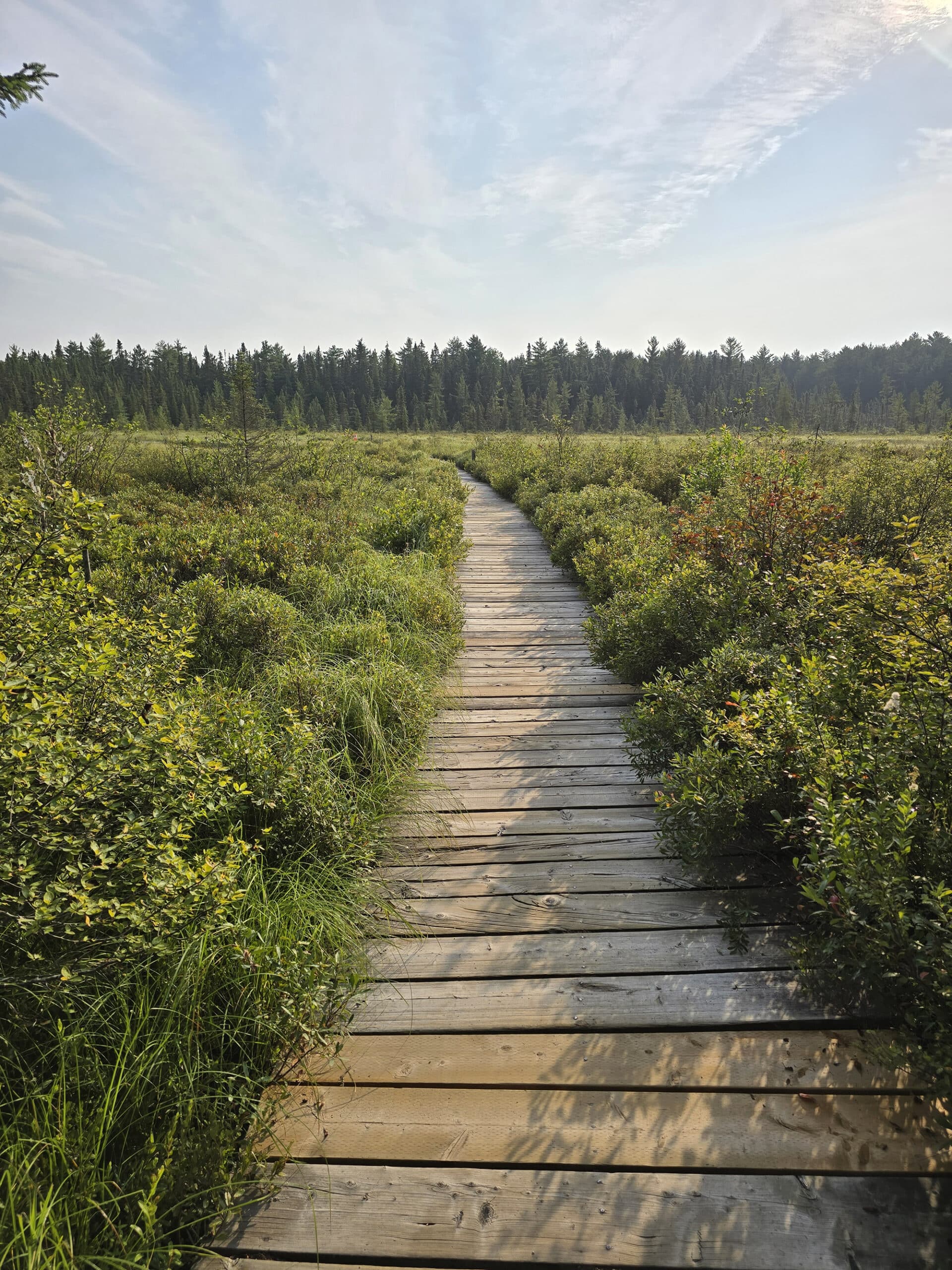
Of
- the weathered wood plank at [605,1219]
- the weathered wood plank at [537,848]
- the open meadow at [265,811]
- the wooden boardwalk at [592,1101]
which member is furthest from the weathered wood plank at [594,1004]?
the weathered wood plank at [537,848]

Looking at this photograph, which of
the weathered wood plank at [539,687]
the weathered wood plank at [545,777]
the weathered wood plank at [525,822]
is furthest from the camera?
the weathered wood plank at [539,687]

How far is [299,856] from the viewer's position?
2.80 meters

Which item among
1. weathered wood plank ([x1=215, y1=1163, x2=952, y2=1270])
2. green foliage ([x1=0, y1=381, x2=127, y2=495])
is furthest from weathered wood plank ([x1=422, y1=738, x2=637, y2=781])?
green foliage ([x1=0, y1=381, x2=127, y2=495])

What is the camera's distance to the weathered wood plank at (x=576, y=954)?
2.45 meters

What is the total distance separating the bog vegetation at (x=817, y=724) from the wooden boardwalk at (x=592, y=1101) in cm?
25

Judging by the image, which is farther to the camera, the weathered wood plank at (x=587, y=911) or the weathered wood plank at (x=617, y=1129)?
the weathered wood plank at (x=587, y=911)

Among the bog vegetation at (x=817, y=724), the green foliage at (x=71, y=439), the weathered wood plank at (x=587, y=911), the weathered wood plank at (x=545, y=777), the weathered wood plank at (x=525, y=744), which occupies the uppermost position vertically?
the green foliage at (x=71, y=439)

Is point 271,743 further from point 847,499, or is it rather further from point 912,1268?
point 847,499

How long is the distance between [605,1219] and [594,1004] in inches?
27.6

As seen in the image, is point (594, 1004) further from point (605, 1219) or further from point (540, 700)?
point (540, 700)

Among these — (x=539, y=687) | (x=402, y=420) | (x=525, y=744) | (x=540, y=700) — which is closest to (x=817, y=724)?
(x=525, y=744)

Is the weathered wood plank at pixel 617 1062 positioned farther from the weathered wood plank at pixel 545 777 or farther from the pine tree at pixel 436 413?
the pine tree at pixel 436 413

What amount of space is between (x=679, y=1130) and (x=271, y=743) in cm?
240

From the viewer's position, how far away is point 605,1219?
162 cm
